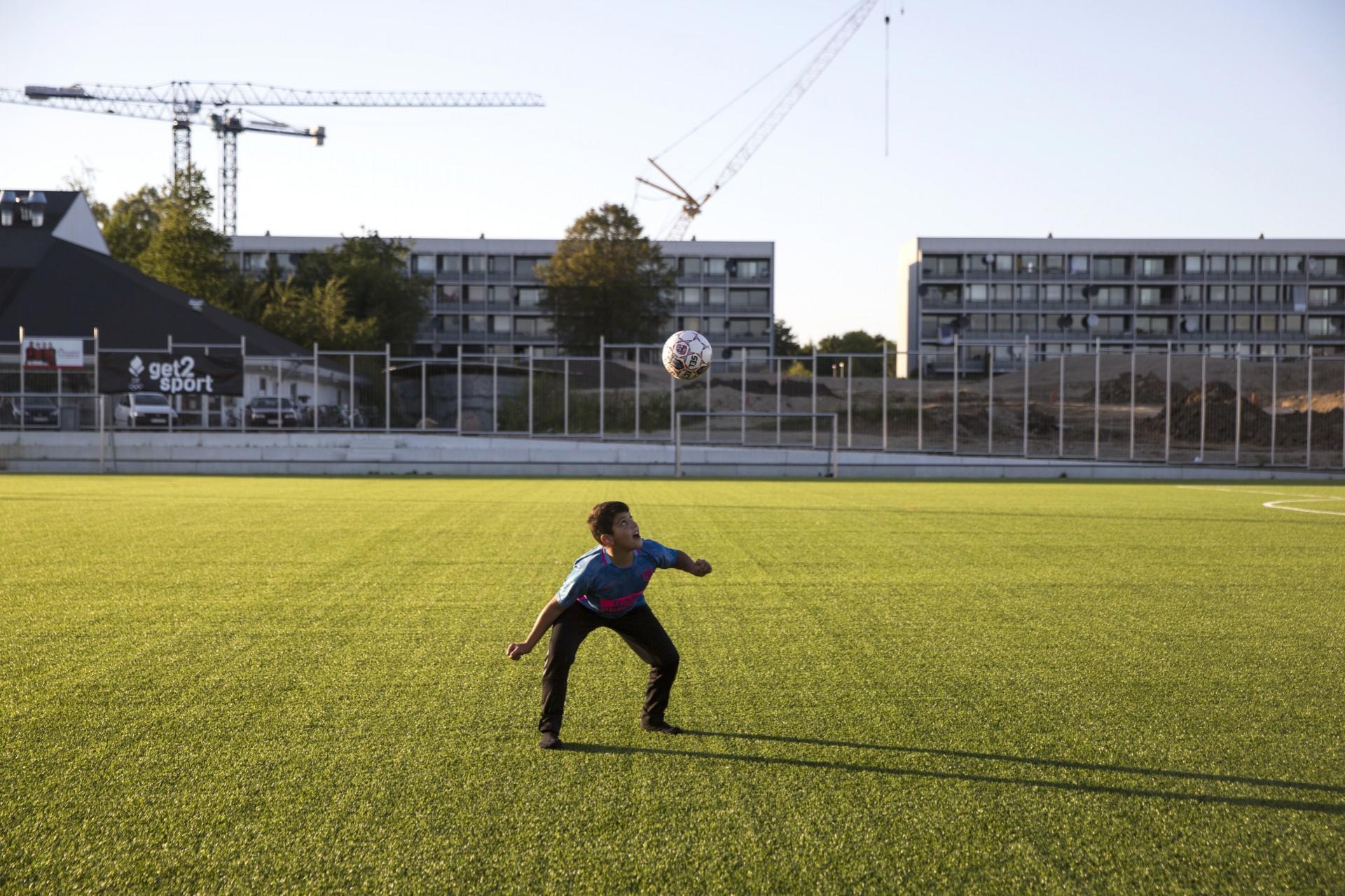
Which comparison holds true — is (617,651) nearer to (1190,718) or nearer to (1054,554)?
(1190,718)

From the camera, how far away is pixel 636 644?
4895 millimetres

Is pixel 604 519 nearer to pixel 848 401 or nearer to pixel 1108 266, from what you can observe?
pixel 848 401

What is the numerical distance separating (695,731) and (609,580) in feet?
2.69

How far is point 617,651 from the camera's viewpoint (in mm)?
6691

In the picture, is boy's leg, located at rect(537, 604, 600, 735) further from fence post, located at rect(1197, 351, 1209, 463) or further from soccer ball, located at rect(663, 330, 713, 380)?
fence post, located at rect(1197, 351, 1209, 463)

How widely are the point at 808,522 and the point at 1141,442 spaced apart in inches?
740

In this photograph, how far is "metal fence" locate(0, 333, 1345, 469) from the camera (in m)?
30.1

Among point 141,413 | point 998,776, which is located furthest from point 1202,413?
point 141,413

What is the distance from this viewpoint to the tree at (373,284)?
209ft

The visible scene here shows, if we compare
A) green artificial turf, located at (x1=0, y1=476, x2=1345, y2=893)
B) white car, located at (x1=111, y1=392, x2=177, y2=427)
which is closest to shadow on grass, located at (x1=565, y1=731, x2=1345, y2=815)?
green artificial turf, located at (x1=0, y1=476, x2=1345, y2=893)

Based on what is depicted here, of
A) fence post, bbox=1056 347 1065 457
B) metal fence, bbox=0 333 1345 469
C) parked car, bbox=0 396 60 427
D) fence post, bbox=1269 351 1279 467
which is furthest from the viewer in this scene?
parked car, bbox=0 396 60 427

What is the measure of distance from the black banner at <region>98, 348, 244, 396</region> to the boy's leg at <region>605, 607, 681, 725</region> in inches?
1130

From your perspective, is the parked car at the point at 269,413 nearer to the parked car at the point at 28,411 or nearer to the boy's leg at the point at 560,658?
the parked car at the point at 28,411

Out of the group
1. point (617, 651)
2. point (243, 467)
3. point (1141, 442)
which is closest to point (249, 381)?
point (243, 467)
